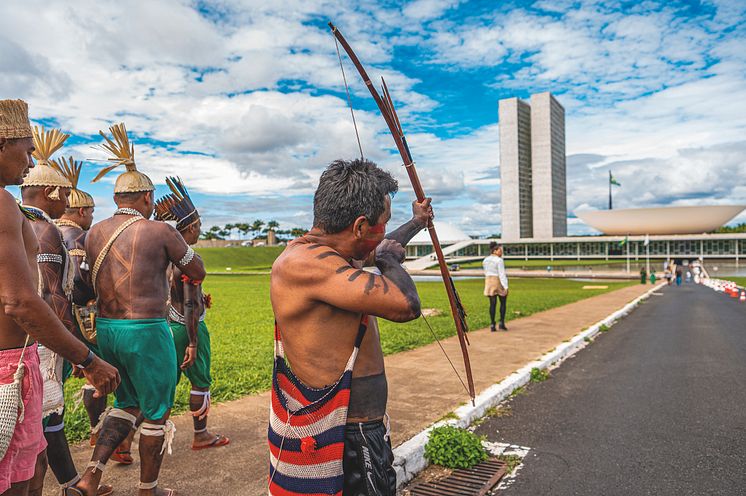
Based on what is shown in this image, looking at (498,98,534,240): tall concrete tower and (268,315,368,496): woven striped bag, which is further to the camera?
(498,98,534,240): tall concrete tower

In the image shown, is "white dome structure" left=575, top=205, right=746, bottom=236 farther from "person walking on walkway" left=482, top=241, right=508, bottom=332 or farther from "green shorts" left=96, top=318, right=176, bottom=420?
"green shorts" left=96, top=318, right=176, bottom=420

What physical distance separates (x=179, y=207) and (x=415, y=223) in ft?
7.83

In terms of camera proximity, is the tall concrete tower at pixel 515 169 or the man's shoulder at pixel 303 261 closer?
the man's shoulder at pixel 303 261

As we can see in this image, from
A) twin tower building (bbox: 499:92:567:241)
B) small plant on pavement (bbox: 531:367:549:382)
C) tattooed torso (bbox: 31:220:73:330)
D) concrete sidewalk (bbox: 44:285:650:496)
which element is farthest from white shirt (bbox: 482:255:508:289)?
twin tower building (bbox: 499:92:567:241)

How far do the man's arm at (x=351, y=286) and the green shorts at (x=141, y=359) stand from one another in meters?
1.66

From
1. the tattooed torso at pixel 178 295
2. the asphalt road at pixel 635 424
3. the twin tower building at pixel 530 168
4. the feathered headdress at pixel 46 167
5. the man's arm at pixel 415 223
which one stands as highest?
the twin tower building at pixel 530 168

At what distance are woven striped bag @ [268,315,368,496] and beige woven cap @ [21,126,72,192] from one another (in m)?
2.23

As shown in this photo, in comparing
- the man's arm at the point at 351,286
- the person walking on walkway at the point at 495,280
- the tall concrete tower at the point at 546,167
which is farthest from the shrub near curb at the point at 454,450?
the tall concrete tower at the point at 546,167

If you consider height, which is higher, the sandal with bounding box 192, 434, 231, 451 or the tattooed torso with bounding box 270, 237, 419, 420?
the tattooed torso with bounding box 270, 237, 419, 420

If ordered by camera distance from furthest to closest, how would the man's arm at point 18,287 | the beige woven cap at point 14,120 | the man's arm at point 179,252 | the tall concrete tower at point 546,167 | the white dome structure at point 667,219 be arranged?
the tall concrete tower at point 546,167 < the white dome structure at point 667,219 < the man's arm at point 179,252 < the beige woven cap at point 14,120 < the man's arm at point 18,287

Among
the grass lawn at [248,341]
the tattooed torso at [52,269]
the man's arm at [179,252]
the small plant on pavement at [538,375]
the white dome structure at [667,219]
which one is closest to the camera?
the tattooed torso at [52,269]

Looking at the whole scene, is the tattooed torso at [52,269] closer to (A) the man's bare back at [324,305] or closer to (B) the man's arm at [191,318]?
(B) the man's arm at [191,318]

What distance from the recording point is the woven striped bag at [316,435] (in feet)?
7.06

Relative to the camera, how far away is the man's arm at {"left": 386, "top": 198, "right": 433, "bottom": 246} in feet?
9.07
